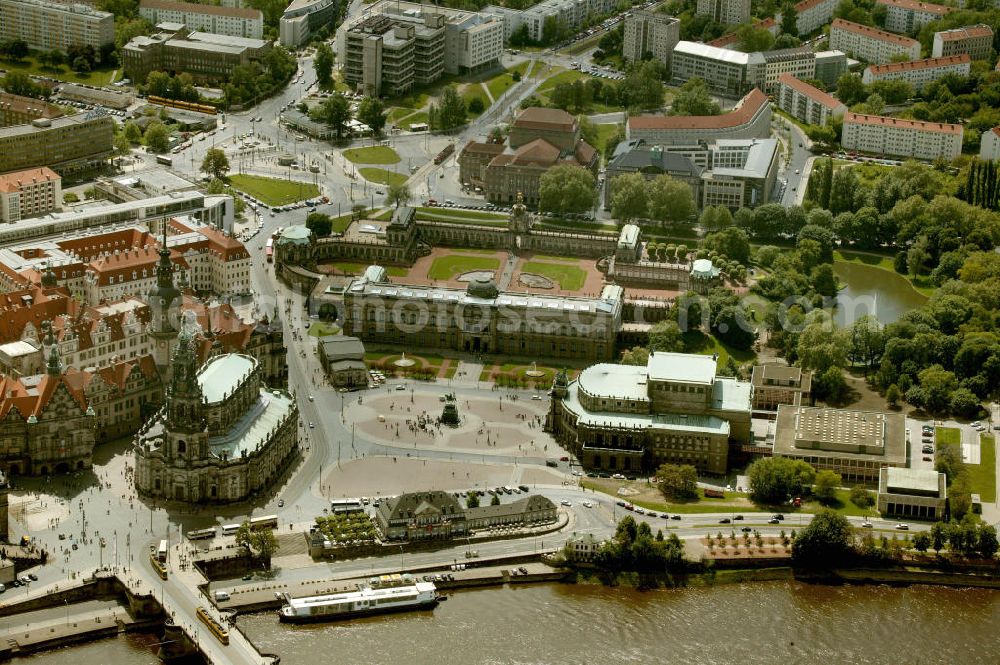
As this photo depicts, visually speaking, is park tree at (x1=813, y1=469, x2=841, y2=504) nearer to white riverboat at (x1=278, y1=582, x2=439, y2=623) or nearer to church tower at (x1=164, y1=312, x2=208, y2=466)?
white riverboat at (x1=278, y1=582, x2=439, y2=623)

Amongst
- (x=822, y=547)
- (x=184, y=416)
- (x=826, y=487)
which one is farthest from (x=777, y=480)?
(x=184, y=416)

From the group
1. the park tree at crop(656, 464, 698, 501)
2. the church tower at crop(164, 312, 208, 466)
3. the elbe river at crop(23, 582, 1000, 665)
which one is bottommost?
the elbe river at crop(23, 582, 1000, 665)

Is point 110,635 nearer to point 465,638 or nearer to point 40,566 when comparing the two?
point 40,566

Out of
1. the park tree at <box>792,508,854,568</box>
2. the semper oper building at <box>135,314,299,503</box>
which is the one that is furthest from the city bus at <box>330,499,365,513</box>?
the park tree at <box>792,508,854,568</box>

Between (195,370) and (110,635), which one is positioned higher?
(195,370)

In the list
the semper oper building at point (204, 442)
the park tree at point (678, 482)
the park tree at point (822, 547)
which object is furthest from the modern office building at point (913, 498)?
the semper oper building at point (204, 442)

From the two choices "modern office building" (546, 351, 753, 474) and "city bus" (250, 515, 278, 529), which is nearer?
"city bus" (250, 515, 278, 529)

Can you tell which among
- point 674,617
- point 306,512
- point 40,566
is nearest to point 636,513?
point 674,617
